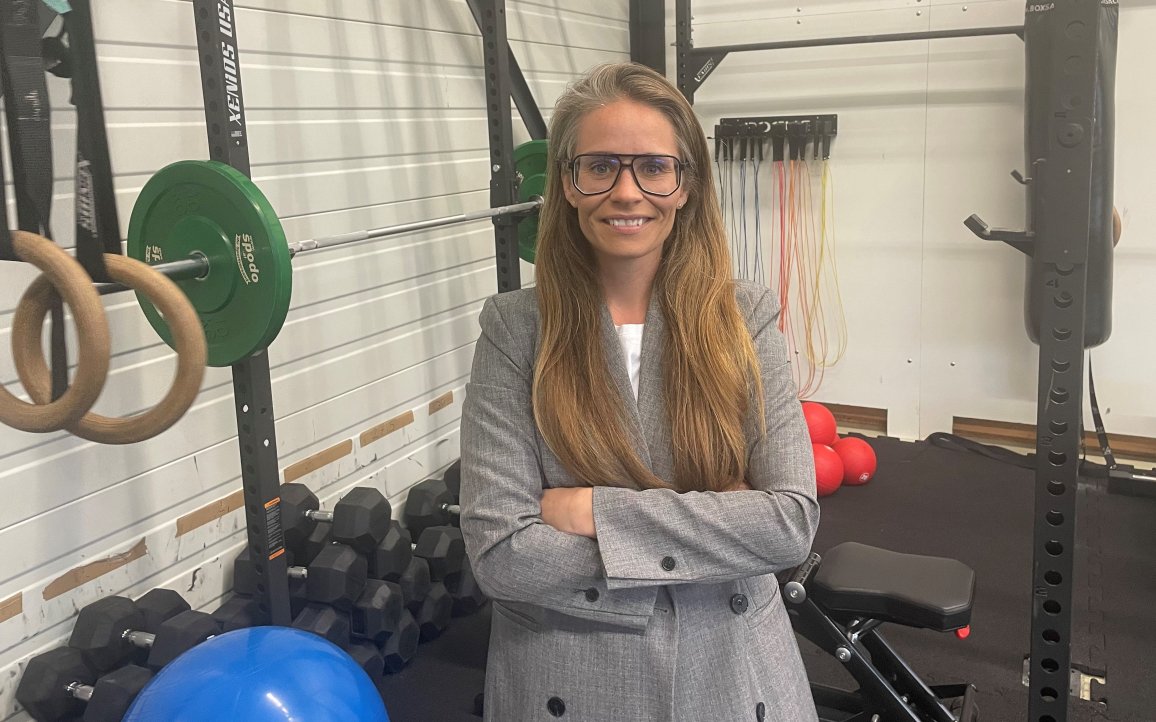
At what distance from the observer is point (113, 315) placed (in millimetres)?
A: 2277

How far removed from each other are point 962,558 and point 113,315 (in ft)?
9.29

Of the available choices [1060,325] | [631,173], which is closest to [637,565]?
[631,173]

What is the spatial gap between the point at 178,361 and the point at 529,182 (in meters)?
2.22

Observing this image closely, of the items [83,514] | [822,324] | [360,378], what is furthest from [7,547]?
[822,324]

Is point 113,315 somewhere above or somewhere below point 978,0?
below

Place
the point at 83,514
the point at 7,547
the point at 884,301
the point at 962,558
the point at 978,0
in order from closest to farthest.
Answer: the point at 7,547 < the point at 83,514 < the point at 962,558 < the point at 978,0 < the point at 884,301

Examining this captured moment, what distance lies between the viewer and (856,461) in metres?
4.06

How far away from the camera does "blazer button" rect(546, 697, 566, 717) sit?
138cm

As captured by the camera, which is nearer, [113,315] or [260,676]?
[260,676]

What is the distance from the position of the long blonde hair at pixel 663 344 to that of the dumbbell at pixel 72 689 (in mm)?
1340

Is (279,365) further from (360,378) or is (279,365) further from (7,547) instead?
(7,547)

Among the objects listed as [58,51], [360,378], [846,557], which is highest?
[58,51]


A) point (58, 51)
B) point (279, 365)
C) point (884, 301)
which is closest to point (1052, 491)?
point (58, 51)

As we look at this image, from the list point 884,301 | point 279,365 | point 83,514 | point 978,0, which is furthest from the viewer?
point 884,301
